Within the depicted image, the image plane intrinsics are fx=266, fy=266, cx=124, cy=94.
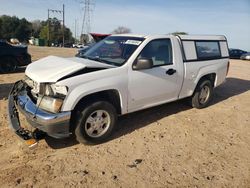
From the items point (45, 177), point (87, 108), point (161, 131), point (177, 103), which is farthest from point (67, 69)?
point (177, 103)

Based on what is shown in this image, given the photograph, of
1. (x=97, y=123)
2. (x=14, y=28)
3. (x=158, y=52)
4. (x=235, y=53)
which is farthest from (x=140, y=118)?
(x=14, y=28)

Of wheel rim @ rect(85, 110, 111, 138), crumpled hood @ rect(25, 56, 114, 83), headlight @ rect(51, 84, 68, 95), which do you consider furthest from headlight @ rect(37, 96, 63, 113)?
wheel rim @ rect(85, 110, 111, 138)

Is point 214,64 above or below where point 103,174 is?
above

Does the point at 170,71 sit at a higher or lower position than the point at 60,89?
higher

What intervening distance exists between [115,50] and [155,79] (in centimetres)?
97

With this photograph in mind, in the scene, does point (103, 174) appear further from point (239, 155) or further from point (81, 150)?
point (239, 155)

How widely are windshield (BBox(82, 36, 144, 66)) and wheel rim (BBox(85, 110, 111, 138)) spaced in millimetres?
950

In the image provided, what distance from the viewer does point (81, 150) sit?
4.38 meters

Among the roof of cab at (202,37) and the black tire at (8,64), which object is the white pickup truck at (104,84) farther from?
the black tire at (8,64)

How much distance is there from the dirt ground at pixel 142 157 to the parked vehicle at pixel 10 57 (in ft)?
19.8

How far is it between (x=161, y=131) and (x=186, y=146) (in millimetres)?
695

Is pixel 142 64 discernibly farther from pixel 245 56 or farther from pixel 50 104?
pixel 245 56

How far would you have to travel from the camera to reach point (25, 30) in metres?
76.1

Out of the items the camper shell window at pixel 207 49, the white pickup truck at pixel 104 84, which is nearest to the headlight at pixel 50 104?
the white pickup truck at pixel 104 84
